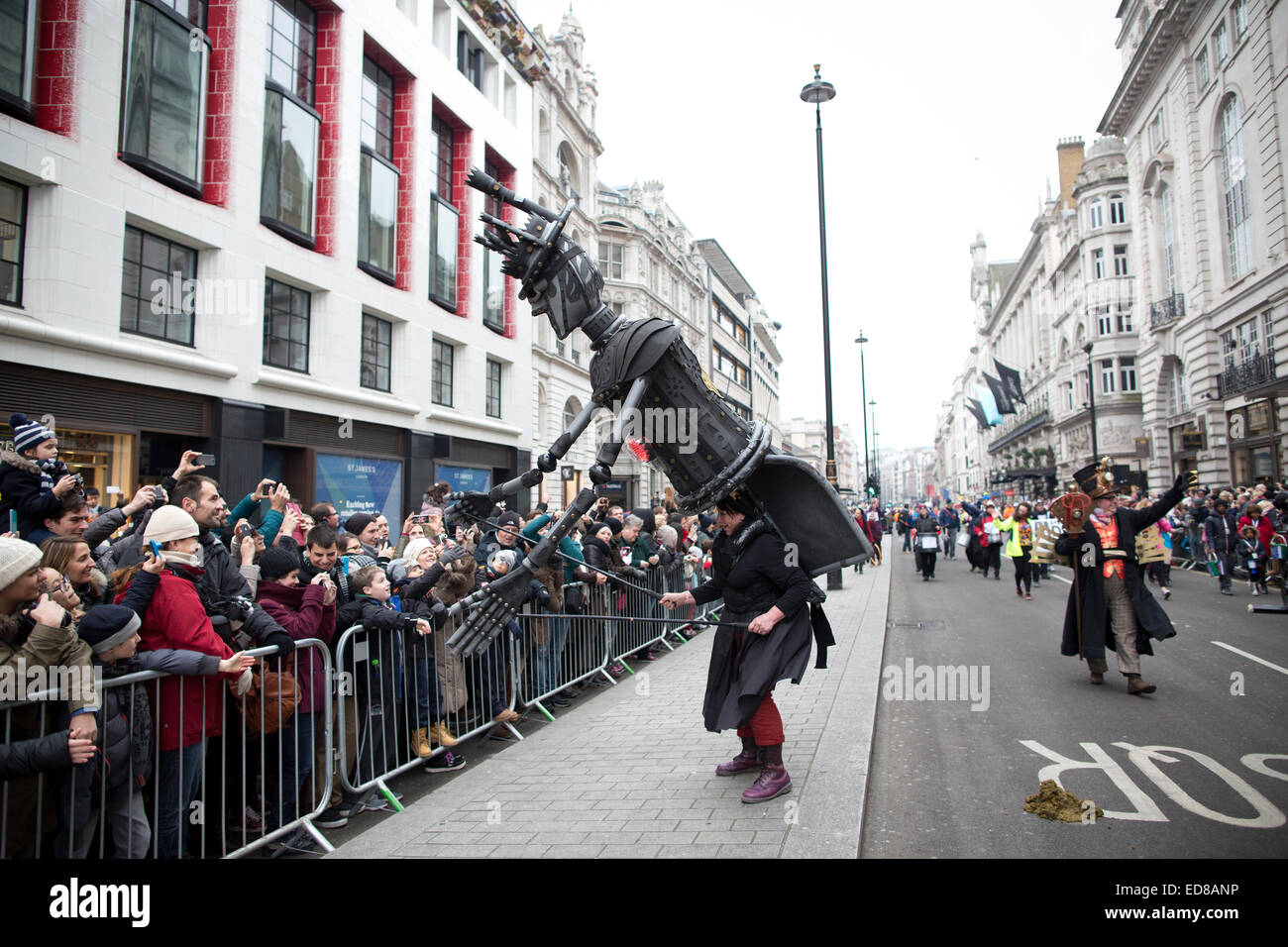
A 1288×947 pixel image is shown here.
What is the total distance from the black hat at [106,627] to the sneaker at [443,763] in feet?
8.94

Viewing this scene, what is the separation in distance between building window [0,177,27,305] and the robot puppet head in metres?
9.02

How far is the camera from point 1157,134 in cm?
3269

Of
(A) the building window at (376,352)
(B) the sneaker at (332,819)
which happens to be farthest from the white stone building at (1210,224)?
(B) the sneaker at (332,819)

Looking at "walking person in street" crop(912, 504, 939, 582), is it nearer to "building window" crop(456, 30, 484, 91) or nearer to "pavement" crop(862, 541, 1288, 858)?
"pavement" crop(862, 541, 1288, 858)

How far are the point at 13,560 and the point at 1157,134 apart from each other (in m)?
42.0

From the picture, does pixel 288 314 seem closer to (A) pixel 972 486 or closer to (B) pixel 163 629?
(B) pixel 163 629

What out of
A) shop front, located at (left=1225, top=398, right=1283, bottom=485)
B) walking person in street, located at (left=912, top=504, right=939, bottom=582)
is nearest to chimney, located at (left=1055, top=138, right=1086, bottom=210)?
shop front, located at (left=1225, top=398, right=1283, bottom=485)

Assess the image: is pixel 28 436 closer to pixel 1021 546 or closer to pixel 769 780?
pixel 769 780

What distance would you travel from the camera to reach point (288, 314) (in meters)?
14.8

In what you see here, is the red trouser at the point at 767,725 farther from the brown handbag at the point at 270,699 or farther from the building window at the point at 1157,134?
the building window at the point at 1157,134

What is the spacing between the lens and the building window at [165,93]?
11047mm

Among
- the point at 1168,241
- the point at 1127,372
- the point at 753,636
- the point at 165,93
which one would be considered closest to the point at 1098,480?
the point at 753,636
